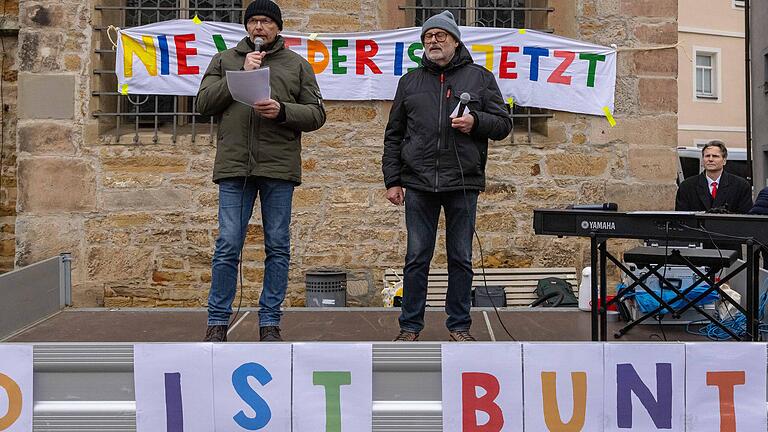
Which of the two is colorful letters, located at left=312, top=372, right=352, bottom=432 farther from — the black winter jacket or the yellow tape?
the yellow tape

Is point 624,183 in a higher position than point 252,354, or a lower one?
higher

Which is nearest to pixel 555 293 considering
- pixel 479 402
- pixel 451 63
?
pixel 451 63

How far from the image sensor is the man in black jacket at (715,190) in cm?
568

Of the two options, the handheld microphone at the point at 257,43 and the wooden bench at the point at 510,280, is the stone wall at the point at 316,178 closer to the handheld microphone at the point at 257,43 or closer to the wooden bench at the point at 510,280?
the wooden bench at the point at 510,280

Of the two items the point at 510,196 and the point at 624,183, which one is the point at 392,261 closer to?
the point at 510,196

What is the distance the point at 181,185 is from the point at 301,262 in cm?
115

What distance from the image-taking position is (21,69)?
6559 millimetres

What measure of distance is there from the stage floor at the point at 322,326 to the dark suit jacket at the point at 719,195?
1.47 metres

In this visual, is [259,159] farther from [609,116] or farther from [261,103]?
[609,116]

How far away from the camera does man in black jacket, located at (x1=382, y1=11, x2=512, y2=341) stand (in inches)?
155

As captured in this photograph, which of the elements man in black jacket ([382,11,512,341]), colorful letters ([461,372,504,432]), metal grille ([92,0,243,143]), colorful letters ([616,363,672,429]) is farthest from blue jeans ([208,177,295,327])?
metal grille ([92,0,243,143])

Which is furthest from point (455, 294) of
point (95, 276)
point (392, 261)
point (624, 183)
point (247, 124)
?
point (95, 276)

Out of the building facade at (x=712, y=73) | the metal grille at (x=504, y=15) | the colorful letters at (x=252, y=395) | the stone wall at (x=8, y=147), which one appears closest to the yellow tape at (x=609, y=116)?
the metal grille at (x=504, y=15)

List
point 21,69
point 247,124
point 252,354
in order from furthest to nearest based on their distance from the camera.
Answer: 1. point 21,69
2. point 247,124
3. point 252,354
